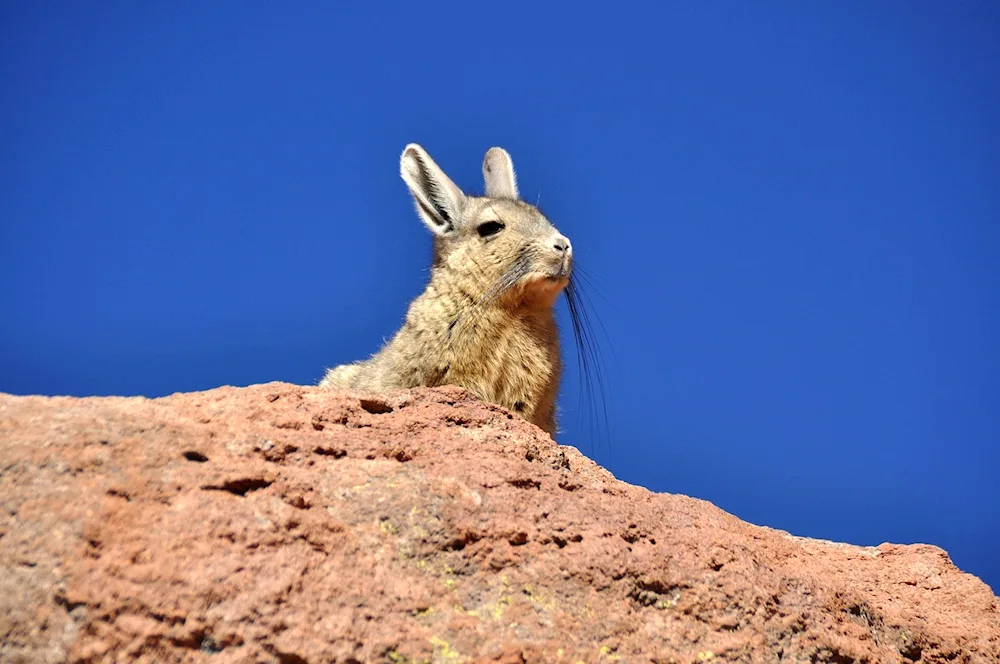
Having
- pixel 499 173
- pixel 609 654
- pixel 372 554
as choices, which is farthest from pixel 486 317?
pixel 609 654

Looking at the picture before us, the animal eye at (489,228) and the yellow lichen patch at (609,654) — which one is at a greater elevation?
the animal eye at (489,228)

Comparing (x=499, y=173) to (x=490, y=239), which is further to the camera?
(x=499, y=173)

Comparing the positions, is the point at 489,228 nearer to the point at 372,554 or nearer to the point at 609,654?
the point at 372,554

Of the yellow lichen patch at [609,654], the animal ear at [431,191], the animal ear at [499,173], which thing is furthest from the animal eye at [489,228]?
the yellow lichen patch at [609,654]

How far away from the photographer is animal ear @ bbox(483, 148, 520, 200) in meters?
10.2

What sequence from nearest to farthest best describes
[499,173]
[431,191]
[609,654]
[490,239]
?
[609,654]
[490,239]
[431,191]
[499,173]

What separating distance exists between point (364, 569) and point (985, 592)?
3780 millimetres

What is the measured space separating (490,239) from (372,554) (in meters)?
4.66

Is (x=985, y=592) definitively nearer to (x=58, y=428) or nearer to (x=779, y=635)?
(x=779, y=635)

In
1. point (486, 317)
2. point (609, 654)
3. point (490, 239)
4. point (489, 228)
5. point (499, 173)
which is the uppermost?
point (499, 173)

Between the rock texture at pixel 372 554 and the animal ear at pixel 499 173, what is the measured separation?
502 centimetres

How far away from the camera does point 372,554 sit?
4055 mm

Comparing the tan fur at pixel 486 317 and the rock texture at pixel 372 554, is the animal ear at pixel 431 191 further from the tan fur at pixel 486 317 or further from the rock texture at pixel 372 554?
the rock texture at pixel 372 554

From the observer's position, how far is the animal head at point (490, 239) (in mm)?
7965
